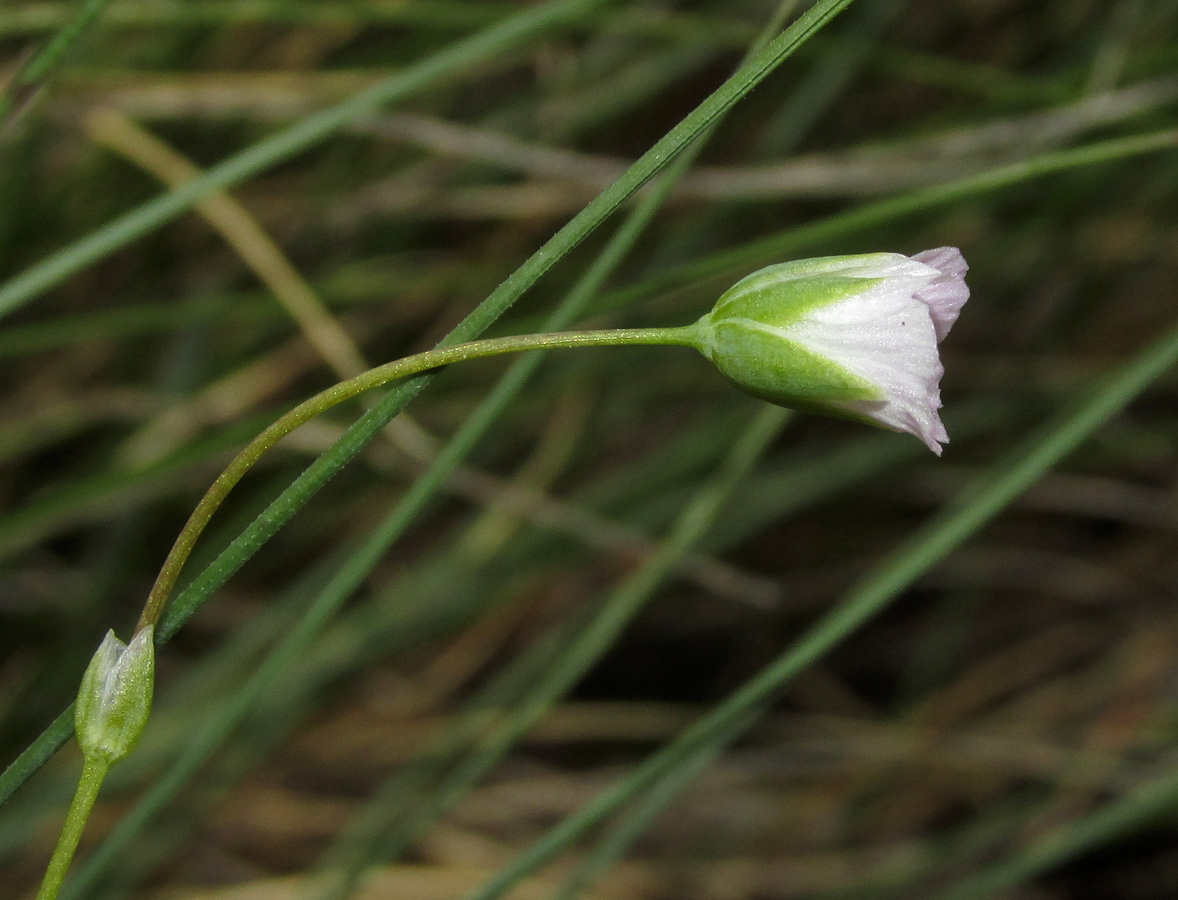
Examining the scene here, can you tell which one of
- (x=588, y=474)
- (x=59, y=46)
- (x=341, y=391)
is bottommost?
(x=341, y=391)

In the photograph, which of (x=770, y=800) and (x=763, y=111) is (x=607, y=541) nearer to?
(x=770, y=800)

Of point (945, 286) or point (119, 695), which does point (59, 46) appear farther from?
point (945, 286)

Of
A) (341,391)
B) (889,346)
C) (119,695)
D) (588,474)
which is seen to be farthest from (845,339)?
(588,474)

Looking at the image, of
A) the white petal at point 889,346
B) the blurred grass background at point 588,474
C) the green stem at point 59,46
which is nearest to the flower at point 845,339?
the white petal at point 889,346

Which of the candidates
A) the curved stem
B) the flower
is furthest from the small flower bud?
the flower

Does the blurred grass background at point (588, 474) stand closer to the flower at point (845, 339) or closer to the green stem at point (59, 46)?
the green stem at point (59, 46)

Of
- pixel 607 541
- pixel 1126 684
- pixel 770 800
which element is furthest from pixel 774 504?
pixel 1126 684

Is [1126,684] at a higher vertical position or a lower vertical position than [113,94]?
lower
